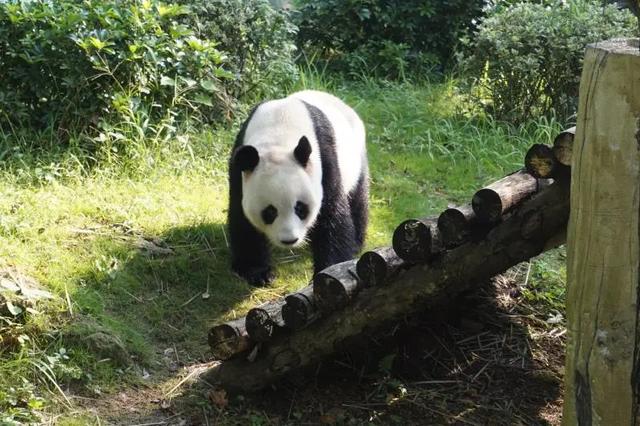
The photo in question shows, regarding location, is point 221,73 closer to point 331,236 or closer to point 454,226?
point 331,236

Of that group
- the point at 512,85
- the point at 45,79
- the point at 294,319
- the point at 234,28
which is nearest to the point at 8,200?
the point at 45,79

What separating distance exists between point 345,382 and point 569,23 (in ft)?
15.5

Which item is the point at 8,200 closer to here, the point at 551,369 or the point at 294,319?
the point at 294,319

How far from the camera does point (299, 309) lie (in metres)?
3.84

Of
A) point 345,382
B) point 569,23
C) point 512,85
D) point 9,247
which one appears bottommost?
point 345,382

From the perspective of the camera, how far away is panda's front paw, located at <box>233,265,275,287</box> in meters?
4.99

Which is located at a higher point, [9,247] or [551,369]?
[9,247]

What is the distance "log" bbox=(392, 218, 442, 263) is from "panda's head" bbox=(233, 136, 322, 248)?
0.89 metres

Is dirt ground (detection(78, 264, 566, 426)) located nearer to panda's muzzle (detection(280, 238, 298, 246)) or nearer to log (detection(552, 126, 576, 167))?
panda's muzzle (detection(280, 238, 298, 246))

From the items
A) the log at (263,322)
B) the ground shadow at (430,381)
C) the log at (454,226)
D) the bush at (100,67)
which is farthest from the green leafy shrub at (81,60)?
the log at (454,226)

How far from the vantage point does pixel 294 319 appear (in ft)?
12.7

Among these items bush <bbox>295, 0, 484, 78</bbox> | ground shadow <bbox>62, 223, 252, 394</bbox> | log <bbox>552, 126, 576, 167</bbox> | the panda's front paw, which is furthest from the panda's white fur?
bush <bbox>295, 0, 484, 78</bbox>

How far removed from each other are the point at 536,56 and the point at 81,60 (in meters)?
3.97

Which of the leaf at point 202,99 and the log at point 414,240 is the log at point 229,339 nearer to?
the log at point 414,240
